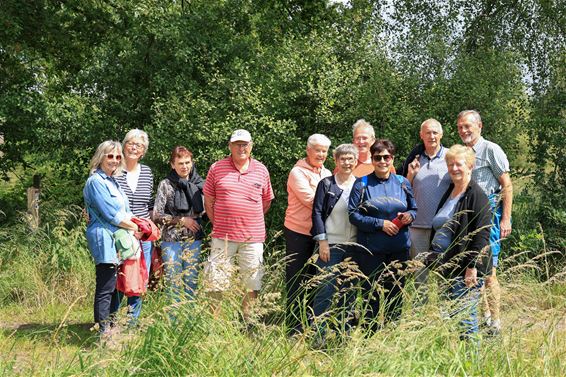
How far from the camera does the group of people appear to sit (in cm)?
532

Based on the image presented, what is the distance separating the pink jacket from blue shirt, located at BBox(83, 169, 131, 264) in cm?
153

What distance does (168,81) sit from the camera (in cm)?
1116

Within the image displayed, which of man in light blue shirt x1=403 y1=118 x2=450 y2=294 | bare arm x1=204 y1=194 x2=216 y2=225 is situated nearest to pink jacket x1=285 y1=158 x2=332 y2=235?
bare arm x1=204 y1=194 x2=216 y2=225

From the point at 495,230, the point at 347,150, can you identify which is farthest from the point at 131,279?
the point at 495,230

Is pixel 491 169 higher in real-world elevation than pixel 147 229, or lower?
higher

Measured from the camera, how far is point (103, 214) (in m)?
6.17

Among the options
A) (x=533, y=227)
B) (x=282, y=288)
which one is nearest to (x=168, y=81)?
(x=282, y=288)

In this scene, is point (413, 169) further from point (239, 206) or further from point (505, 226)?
point (239, 206)

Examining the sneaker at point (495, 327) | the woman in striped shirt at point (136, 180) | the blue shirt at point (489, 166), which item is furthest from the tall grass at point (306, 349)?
the woman in striped shirt at point (136, 180)

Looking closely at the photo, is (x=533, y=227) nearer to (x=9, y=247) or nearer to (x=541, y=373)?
(x=541, y=373)

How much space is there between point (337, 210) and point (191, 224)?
1.56 m

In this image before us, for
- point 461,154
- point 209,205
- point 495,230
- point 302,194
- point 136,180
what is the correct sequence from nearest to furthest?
point 461,154 < point 495,230 < point 302,194 < point 136,180 < point 209,205

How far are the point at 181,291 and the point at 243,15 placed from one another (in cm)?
837

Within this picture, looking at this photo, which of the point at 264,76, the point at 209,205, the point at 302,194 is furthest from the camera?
the point at 264,76
